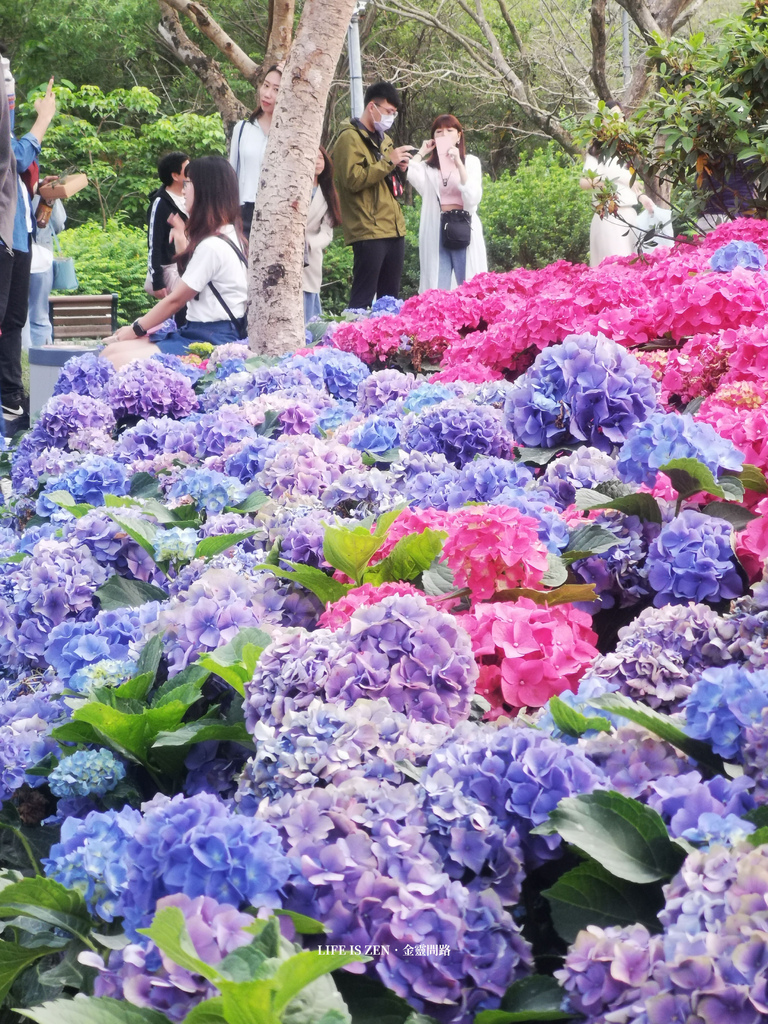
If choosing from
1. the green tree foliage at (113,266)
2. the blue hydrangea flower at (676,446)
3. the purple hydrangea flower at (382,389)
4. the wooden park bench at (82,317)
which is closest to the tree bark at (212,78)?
the wooden park bench at (82,317)

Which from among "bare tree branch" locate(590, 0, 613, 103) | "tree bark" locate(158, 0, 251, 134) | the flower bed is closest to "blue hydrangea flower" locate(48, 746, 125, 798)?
the flower bed

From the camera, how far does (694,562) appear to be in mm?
1541

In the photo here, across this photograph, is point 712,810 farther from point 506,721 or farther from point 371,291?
point 371,291

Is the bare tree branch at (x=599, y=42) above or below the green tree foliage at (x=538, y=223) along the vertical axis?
above

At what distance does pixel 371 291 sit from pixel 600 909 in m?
7.43

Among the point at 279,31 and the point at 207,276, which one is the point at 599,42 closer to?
the point at 279,31

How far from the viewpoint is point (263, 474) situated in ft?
7.63

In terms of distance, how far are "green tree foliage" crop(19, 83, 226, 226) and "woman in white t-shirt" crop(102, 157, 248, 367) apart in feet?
54.8

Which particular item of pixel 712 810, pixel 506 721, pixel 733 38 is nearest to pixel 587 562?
pixel 506 721

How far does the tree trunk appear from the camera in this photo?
4.38m

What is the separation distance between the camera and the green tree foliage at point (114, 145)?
20.9 meters

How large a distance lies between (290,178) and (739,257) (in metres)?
1.92

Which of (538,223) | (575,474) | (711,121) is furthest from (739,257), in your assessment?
(538,223)

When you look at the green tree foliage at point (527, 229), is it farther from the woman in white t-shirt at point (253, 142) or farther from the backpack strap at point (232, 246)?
the backpack strap at point (232, 246)
